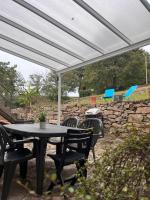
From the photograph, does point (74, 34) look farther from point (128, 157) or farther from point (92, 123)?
point (128, 157)

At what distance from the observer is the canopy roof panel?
12.8 feet

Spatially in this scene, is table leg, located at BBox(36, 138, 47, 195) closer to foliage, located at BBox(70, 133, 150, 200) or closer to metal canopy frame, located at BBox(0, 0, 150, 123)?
foliage, located at BBox(70, 133, 150, 200)

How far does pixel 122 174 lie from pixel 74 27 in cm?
370

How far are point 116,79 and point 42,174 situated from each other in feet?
67.6

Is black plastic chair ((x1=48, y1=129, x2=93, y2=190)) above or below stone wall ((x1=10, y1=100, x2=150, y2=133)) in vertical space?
below

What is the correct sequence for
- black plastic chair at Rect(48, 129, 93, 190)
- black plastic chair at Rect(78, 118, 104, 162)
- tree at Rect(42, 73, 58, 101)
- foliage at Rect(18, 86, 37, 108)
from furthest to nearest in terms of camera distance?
tree at Rect(42, 73, 58, 101) → foliage at Rect(18, 86, 37, 108) → black plastic chair at Rect(78, 118, 104, 162) → black plastic chair at Rect(48, 129, 93, 190)

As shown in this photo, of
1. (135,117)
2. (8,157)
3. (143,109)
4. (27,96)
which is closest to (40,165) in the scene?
(8,157)

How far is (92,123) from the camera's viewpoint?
4852mm

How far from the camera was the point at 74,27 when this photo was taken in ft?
15.3

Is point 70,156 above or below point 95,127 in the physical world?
below

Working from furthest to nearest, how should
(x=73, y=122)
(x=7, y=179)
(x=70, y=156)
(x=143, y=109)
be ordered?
(x=143, y=109)
(x=73, y=122)
(x=70, y=156)
(x=7, y=179)

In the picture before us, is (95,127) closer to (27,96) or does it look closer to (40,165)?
(40,165)

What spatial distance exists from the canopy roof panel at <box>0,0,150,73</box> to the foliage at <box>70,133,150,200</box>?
2.61 m

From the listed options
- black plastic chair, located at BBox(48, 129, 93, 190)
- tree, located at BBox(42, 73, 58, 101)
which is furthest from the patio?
tree, located at BBox(42, 73, 58, 101)
